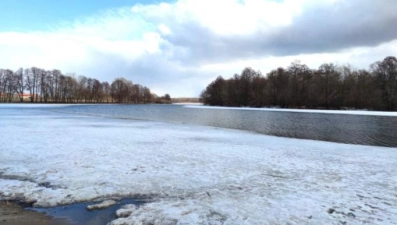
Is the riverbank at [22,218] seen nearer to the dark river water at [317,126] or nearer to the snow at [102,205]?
the snow at [102,205]

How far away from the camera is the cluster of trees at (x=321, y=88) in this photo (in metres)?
77.9

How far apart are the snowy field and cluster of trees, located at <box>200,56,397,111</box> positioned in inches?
2995

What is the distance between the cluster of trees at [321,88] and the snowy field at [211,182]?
250ft

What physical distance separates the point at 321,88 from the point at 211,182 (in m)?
89.3

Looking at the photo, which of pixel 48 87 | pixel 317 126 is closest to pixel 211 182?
pixel 317 126

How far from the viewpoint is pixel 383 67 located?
8238cm

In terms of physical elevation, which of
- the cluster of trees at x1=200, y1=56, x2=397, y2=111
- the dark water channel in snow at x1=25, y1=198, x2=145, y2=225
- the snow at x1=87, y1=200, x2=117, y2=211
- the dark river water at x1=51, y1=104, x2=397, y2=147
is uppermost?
the cluster of trees at x1=200, y1=56, x2=397, y2=111

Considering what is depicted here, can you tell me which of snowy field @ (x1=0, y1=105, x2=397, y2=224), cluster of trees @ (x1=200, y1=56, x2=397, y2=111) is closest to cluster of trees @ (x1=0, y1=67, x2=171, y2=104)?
cluster of trees @ (x1=200, y1=56, x2=397, y2=111)

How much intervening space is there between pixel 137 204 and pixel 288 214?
10.6ft

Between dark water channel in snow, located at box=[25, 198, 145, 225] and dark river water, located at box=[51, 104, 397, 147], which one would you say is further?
dark river water, located at box=[51, 104, 397, 147]

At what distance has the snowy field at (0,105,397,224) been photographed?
560 cm

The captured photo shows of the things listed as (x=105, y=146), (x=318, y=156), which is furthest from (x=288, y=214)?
(x=105, y=146)

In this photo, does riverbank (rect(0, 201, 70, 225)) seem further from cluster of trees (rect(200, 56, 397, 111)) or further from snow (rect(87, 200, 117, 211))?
cluster of trees (rect(200, 56, 397, 111))

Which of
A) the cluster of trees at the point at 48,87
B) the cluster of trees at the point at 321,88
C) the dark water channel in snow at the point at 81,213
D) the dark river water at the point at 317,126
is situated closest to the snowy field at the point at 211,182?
the dark water channel in snow at the point at 81,213
